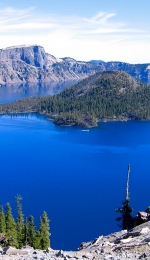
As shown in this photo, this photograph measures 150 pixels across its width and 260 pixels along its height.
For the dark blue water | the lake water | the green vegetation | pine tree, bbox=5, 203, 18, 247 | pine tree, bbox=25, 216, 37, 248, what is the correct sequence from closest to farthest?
pine tree, bbox=5, 203, 18, 247 < the green vegetation < pine tree, bbox=25, 216, 37, 248 < the lake water < the dark blue water

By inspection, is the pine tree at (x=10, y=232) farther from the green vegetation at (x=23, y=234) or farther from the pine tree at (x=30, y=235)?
the pine tree at (x=30, y=235)

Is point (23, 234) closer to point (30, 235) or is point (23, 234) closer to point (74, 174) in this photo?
point (30, 235)

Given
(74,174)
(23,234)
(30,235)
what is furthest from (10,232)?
(74,174)

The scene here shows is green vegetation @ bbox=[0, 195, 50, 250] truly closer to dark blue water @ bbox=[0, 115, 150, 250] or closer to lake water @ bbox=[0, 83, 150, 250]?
dark blue water @ bbox=[0, 115, 150, 250]

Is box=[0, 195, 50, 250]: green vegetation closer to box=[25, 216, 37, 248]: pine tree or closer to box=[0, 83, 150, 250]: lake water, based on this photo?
box=[25, 216, 37, 248]: pine tree

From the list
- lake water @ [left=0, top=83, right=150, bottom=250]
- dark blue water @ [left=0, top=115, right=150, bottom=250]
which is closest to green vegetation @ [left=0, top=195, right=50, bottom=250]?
dark blue water @ [left=0, top=115, right=150, bottom=250]

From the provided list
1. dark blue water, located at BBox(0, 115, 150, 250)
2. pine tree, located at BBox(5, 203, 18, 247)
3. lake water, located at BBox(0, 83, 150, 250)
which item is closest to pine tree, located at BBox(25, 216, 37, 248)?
pine tree, located at BBox(5, 203, 18, 247)

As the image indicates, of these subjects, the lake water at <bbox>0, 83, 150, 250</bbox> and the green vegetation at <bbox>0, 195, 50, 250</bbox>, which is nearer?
the green vegetation at <bbox>0, 195, 50, 250</bbox>

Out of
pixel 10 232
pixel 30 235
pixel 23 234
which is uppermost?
pixel 10 232

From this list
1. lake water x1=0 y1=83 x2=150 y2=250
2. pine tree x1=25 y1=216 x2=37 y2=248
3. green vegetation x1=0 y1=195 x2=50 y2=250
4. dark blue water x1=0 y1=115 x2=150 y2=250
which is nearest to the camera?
green vegetation x1=0 y1=195 x2=50 y2=250
